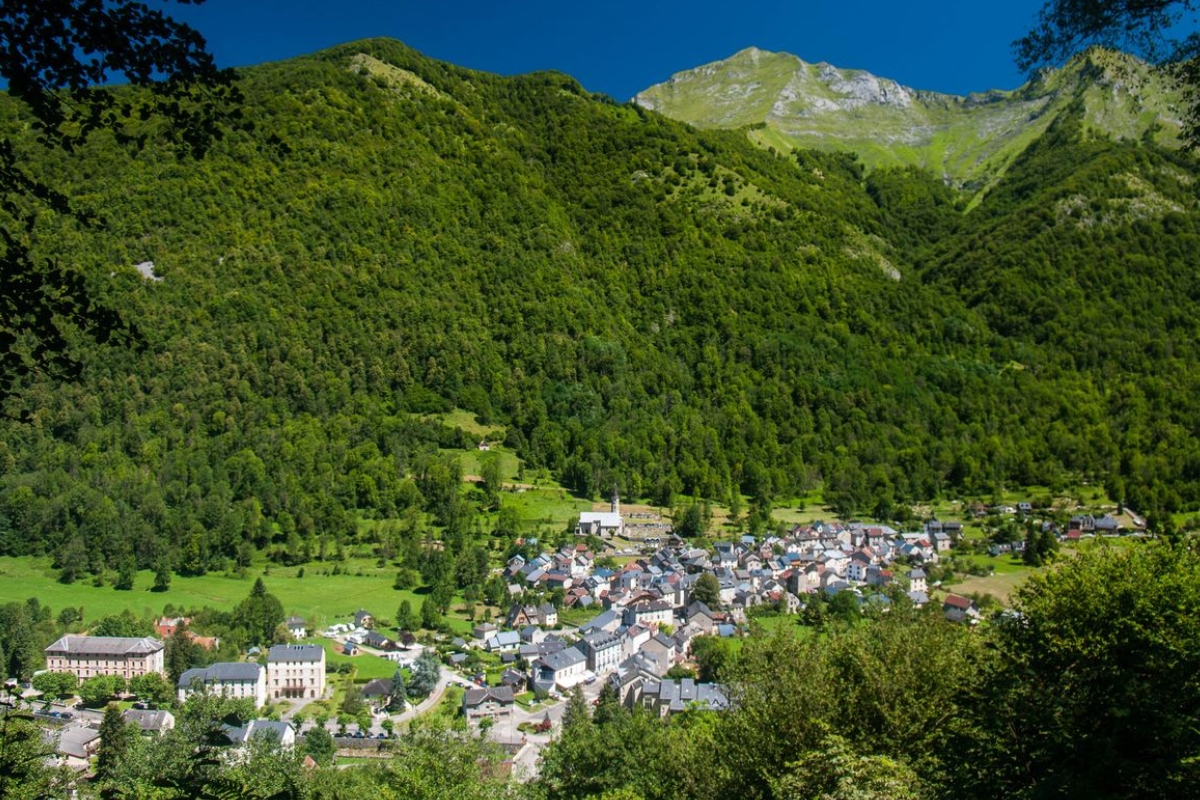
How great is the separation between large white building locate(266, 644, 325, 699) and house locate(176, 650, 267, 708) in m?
0.72

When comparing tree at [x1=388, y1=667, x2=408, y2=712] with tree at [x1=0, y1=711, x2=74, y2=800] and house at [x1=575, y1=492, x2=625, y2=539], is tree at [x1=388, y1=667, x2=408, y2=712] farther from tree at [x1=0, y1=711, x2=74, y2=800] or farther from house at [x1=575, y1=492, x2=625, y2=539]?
house at [x1=575, y1=492, x2=625, y2=539]

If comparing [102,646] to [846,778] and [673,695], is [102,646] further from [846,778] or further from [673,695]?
[846,778]

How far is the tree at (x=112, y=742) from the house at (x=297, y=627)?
11.2 meters

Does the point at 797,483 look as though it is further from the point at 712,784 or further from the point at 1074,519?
the point at 712,784

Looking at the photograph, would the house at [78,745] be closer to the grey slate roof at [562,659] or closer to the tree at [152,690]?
the tree at [152,690]

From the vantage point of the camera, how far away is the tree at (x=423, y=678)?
117ft

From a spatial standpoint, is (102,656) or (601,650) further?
(601,650)

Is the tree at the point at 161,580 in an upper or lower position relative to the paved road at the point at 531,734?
upper

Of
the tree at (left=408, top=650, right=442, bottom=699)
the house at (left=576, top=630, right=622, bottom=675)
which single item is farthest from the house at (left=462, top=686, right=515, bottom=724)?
the house at (left=576, top=630, right=622, bottom=675)

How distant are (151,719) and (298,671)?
6.43 metres

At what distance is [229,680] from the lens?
114 ft

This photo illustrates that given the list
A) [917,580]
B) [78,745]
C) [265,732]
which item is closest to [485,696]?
[265,732]

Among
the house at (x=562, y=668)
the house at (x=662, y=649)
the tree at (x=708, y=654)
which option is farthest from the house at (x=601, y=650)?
the tree at (x=708, y=654)

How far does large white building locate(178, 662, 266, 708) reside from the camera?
34.2m
